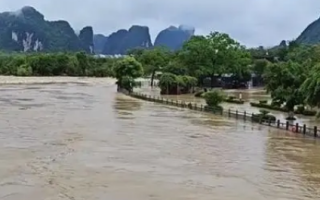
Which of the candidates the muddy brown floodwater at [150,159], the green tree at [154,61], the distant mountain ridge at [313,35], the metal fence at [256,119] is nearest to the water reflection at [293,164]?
the muddy brown floodwater at [150,159]

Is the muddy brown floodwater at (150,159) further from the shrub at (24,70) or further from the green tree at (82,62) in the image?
the green tree at (82,62)

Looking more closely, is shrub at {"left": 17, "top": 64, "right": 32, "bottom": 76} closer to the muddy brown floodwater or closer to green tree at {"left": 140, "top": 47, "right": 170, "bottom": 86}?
green tree at {"left": 140, "top": 47, "right": 170, "bottom": 86}

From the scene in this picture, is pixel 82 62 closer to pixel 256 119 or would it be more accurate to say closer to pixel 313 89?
pixel 256 119

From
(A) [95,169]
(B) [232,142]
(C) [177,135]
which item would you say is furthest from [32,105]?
(A) [95,169]

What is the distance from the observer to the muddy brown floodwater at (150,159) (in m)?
19.0

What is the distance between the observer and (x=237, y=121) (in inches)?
1602

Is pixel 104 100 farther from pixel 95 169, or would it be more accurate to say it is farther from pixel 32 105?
pixel 95 169

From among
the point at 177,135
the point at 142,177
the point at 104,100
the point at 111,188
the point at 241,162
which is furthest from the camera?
the point at 104,100

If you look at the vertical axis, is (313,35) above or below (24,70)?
above

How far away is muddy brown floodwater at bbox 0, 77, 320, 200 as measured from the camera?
19.0m

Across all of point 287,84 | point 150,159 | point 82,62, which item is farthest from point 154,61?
point 150,159

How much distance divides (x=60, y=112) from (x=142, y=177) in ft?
83.5

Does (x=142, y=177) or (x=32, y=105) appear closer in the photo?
(x=142, y=177)

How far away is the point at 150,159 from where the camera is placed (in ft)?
81.0
